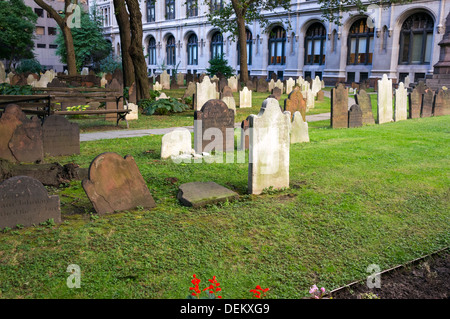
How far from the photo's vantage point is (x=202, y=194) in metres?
5.20

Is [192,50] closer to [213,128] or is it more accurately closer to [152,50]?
[152,50]

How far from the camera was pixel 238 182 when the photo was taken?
20.1 feet

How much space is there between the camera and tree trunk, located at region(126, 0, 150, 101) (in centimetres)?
1463

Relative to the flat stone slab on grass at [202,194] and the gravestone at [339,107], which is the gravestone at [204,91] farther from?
the flat stone slab on grass at [202,194]

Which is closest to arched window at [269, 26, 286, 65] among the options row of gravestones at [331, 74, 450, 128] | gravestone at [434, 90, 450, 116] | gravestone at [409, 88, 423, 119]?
gravestone at [434, 90, 450, 116]

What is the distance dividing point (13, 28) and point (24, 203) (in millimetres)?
48751

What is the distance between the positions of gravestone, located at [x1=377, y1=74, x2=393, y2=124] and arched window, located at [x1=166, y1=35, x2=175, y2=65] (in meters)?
42.5

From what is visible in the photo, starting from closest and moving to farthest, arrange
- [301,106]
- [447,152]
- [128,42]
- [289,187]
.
Result: [289,187]
[447,152]
[301,106]
[128,42]

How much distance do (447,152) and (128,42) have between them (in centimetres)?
1274

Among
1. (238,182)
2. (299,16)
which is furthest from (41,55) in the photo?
(238,182)

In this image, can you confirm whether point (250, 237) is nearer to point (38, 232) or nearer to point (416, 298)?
point (416, 298)

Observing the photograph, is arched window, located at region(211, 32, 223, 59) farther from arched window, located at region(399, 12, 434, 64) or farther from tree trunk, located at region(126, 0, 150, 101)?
tree trunk, located at region(126, 0, 150, 101)

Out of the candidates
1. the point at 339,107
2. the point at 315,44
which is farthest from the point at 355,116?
the point at 315,44
